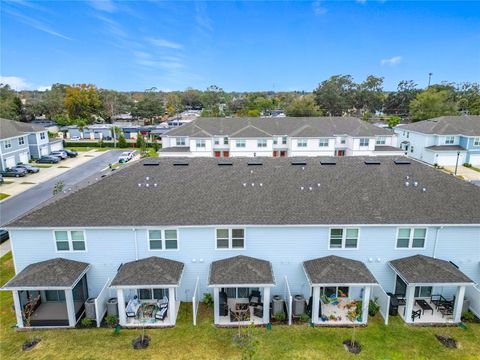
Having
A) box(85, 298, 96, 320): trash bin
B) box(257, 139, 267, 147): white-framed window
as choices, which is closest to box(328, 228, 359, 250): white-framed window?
box(85, 298, 96, 320): trash bin

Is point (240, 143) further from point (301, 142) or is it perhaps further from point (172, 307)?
Result: point (172, 307)

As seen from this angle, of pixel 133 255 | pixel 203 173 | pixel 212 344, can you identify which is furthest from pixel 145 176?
pixel 212 344

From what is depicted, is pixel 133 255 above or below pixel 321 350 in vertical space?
above

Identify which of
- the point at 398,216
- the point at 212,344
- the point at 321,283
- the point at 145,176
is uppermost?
the point at 145,176

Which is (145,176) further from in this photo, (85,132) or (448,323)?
(85,132)

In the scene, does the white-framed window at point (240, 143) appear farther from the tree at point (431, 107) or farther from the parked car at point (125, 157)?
the tree at point (431, 107)

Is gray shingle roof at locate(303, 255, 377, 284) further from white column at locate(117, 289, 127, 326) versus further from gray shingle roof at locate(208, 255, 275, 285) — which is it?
white column at locate(117, 289, 127, 326)

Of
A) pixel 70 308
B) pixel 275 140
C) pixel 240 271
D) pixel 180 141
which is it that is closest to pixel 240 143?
pixel 275 140
